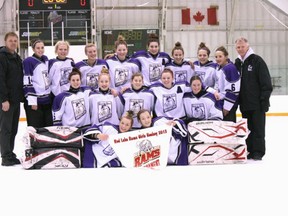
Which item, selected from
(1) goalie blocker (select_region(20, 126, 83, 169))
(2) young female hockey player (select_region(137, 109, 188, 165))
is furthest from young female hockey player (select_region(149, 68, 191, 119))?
(1) goalie blocker (select_region(20, 126, 83, 169))

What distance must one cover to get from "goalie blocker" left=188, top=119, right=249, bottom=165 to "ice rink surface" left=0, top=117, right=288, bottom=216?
14cm

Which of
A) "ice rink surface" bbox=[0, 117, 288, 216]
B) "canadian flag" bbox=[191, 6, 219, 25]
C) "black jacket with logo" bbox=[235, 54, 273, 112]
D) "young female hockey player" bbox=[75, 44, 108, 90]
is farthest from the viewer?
"canadian flag" bbox=[191, 6, 219, 25]

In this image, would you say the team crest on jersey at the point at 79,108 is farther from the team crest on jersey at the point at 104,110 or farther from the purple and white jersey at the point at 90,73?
the purple and white jersey at the point at 90,73

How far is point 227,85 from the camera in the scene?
4.63 metres

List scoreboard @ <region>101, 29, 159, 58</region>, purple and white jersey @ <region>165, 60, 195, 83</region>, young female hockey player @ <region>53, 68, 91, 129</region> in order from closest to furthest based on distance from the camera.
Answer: young female hockey player @ <region>53, 68, 91, 129</region> < purple and white jersey @ <region>165, 60, 195, 83</region> < scoreboard @ <region>101, 29, 159, 58</region>

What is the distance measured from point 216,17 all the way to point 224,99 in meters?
9.52

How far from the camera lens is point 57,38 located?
10.7 meters

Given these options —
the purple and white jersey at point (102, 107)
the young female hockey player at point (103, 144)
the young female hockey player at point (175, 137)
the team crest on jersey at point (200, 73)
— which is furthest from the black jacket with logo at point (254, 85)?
the purple and white jersey at point (102, 107)

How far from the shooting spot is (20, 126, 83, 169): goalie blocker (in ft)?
14.0

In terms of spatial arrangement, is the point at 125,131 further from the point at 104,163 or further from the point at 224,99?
the point at 224,99

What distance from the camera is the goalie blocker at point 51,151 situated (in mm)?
4258

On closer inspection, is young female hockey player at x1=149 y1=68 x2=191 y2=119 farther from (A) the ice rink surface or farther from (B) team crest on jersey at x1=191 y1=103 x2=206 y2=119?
(A) the ice rink surface

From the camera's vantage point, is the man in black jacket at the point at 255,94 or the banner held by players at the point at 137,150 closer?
the banner held by players at the point at 137,150

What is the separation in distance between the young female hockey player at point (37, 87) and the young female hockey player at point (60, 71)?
6 cm
